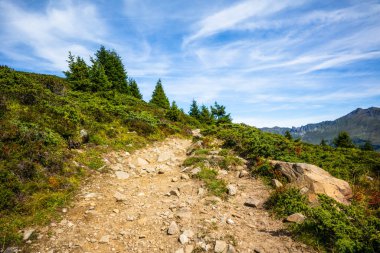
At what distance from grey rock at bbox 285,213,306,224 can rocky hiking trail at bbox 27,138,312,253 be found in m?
0.32

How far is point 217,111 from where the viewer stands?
95.3ft

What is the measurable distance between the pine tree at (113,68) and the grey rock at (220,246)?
1335 inches

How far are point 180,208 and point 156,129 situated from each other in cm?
1033


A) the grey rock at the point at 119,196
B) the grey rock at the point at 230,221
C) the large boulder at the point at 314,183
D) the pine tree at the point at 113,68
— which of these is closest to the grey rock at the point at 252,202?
the grey rock at the point at 230,221

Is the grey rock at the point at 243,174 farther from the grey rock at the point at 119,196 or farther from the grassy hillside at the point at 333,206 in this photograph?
the grey rock at the point at 119,196

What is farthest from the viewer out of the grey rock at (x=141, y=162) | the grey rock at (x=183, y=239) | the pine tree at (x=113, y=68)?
the pine tree at (x=113, y=68)

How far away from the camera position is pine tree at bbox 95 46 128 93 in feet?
116

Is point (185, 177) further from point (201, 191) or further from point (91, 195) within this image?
point (91, 195)

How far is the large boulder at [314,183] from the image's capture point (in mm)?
7111

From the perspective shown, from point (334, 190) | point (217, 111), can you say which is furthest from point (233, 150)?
point (217, 111)

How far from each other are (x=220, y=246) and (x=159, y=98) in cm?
3731

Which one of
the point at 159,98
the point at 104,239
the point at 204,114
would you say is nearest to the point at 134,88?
the point at 159,98

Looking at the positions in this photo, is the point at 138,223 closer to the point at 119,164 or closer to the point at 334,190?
the point at 119,164

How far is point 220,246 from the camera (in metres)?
4.97
